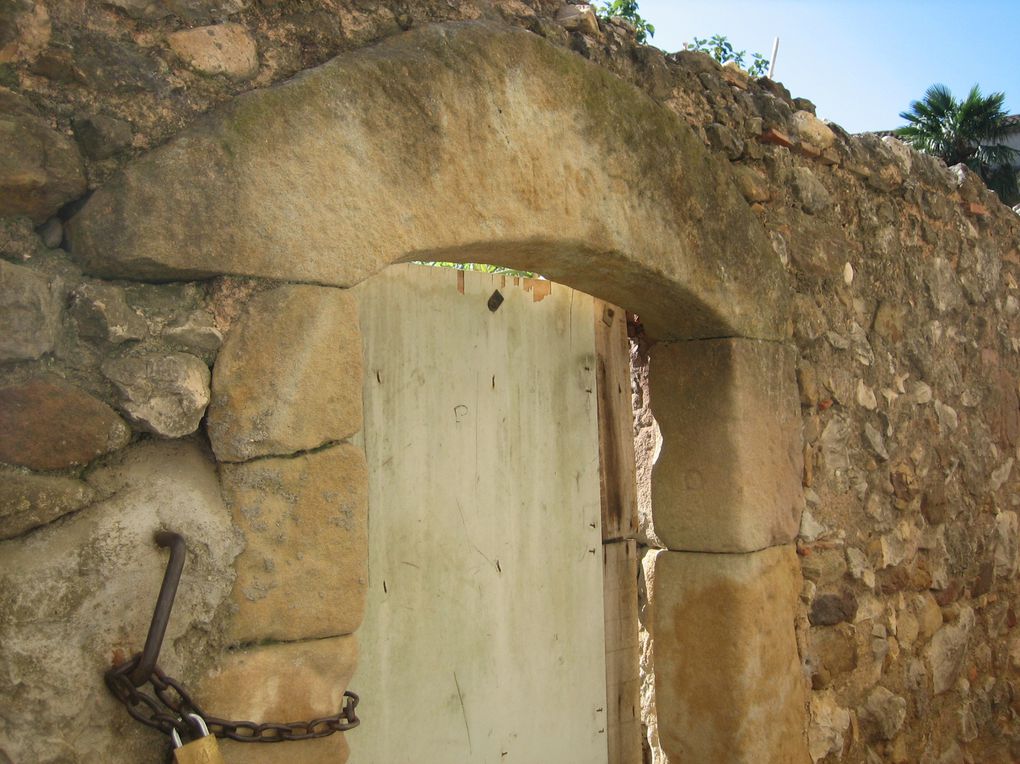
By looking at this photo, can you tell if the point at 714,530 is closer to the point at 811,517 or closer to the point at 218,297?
the point at 811,517

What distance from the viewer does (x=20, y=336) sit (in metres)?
1.30

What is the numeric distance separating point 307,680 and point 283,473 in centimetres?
34

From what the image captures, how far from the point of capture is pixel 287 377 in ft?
5.02

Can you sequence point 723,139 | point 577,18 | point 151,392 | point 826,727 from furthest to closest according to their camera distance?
point 826,727 < point 723,139 < point 577,18 < point 151,392

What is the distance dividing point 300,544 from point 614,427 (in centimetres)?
138

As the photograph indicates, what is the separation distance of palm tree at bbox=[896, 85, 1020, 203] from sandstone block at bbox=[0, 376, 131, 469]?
17781 mm

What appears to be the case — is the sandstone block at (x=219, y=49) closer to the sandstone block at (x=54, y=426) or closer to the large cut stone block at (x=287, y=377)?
Answer: the large cut stone block at (x=287, y=377)

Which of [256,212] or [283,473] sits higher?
[256,212]

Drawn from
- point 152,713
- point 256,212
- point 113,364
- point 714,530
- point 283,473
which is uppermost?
point 256,212

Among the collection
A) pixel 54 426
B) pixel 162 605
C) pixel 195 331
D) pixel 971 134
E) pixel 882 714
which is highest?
pixel 971 134

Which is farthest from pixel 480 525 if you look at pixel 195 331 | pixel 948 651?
pixel 948 651

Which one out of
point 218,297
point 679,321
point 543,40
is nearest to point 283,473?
point 218,297

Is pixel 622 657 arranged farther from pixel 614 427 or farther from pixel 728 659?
pixel 614 427

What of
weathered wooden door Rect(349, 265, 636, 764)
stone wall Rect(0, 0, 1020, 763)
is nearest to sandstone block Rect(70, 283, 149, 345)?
stone wall Rect(0, 0, 1020, 763)
